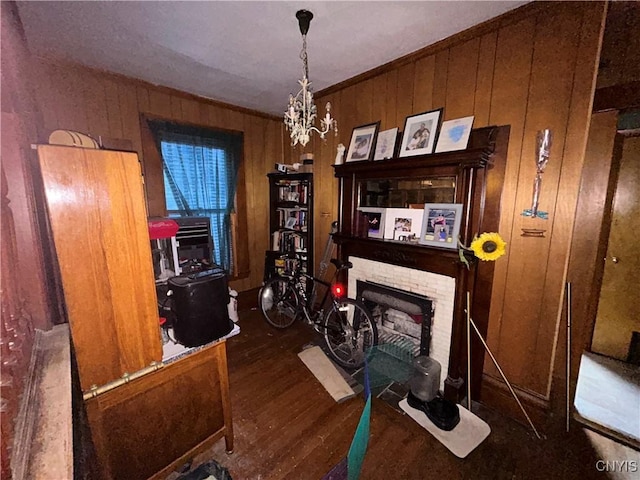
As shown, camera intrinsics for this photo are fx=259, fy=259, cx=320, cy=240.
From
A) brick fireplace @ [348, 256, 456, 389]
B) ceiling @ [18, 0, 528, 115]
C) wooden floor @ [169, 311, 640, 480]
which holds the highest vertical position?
ceiling @ [18, 0, 528, 115]

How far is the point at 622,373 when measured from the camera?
2.36 meters

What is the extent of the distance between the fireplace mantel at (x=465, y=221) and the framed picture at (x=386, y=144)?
175 millimetres

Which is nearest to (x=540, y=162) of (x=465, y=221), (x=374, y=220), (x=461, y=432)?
(x=465, y=221)

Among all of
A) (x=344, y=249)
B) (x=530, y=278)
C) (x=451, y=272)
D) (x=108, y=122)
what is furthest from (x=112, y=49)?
(x=530, y=278)

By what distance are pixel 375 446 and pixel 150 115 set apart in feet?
12.1

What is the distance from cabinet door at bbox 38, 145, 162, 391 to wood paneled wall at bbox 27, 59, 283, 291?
144 centimetres

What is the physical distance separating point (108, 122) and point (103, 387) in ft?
8.59

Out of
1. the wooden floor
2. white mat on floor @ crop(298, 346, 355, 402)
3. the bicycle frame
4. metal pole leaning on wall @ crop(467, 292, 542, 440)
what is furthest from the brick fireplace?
white mat on floor @ crop(298, 346, 355, 402)

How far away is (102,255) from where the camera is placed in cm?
104

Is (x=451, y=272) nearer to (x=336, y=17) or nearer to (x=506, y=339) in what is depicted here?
(x=506, y=339)

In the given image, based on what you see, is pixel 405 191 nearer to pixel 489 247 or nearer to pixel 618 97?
pixel 489 247

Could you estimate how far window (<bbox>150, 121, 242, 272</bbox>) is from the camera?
9.79ft

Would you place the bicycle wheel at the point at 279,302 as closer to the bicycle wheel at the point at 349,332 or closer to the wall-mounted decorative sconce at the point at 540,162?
the bicycle wheel at the point at 349,332

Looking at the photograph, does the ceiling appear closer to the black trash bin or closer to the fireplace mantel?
the fireplace mantel
